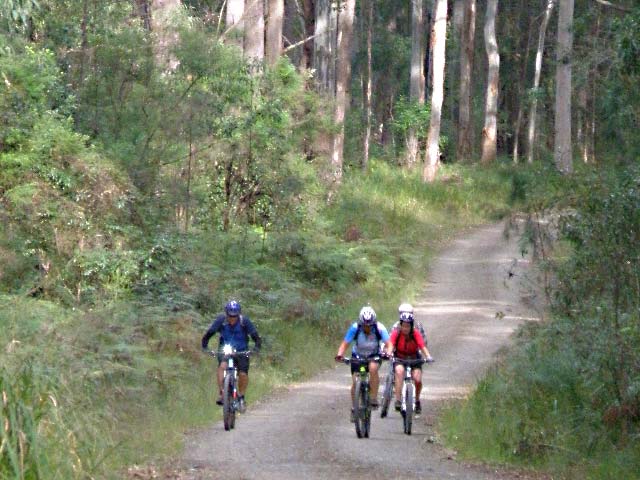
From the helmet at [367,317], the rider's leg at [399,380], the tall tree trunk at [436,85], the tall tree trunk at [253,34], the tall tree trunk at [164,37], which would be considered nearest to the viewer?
the helmet at [367,317]

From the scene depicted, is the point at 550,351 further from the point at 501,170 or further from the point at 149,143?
the point at 501,170

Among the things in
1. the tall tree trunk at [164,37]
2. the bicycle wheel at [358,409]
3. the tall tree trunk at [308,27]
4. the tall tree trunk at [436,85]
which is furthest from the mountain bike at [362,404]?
the tall tree trunk at [436,85]

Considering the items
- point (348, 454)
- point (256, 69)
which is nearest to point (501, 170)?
point (256, 69)

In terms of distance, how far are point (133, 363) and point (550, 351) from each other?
528cm

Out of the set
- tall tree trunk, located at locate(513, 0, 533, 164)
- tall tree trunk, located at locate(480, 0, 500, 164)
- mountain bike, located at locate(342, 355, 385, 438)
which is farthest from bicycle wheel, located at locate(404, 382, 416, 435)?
tall tree trunk, located at locate(513, 0, 533, 164)

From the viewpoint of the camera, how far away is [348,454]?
12055 millimetres

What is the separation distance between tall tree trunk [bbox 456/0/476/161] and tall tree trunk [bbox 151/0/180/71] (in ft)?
86.1

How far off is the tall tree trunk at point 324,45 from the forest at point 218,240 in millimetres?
107

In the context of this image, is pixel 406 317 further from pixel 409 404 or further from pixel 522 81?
pixel 522 81

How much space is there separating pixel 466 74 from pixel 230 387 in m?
35.4

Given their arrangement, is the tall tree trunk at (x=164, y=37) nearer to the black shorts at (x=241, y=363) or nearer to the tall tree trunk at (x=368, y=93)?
the black shorts at (x=241, y=363)

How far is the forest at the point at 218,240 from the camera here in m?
11.3

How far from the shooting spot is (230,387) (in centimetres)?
1362

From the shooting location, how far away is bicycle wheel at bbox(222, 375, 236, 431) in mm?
13555
